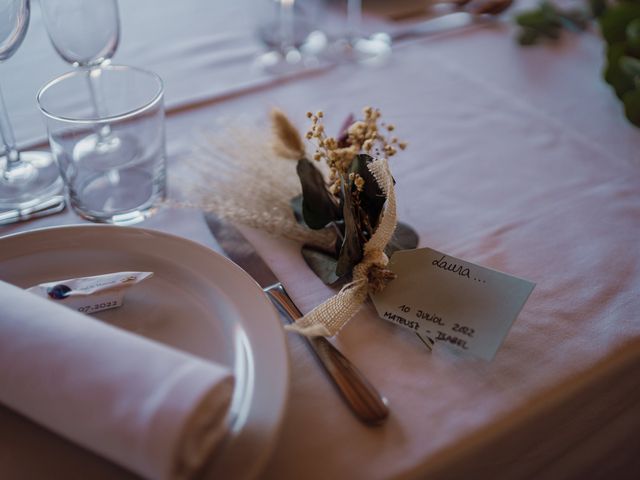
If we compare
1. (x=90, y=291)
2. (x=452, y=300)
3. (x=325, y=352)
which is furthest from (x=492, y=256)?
(x=90, y=291)

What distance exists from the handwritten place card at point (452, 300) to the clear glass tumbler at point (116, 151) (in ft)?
1.02

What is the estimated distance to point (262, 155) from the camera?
2.57 ft

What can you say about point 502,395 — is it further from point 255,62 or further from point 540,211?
point 255,62

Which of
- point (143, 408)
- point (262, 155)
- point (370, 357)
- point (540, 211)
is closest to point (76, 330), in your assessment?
point (143, 408)

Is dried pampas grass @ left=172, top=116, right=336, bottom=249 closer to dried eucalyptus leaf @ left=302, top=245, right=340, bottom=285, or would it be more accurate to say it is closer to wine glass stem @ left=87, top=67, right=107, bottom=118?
dried eucalyptus leaf @ left=302, top=245, right=340, bottom=285

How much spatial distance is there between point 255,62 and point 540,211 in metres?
0.56

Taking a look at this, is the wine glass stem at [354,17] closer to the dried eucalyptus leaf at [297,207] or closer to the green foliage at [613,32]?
the green foliage at [613,32]

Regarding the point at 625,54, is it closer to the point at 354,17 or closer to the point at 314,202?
the point at 354,17

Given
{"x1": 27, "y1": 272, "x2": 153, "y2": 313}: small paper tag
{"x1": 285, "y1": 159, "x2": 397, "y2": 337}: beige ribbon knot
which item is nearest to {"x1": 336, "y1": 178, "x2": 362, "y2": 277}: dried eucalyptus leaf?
{"x1": 285, "y1": 159, "x2": 397, "y2": 337}: beige ribbon knot

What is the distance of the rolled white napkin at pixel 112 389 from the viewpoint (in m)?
0.39

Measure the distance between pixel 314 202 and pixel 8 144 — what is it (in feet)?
1.37

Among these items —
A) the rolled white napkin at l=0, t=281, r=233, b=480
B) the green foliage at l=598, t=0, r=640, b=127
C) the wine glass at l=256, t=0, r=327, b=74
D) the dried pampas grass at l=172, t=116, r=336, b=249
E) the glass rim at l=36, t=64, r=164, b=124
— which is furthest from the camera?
the wine glass at l=256, t=0, r=327, b=74

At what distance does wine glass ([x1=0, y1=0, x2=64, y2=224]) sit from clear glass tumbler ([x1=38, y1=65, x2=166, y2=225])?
52 millimetres

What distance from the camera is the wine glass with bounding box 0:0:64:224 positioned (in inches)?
26.4
